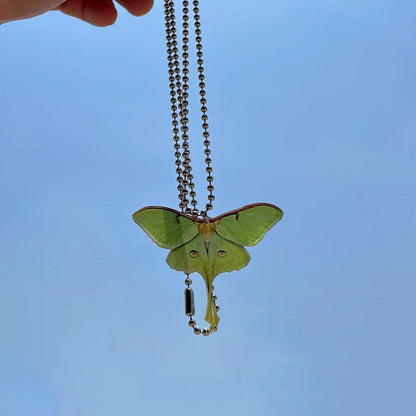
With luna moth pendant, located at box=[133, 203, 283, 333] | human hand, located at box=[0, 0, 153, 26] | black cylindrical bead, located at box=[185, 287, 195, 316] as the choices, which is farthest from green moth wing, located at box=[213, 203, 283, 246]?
human hand, located at box=[0, 0, 153, 26]

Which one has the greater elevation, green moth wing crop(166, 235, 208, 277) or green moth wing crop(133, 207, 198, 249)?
green moth wing crop(133, 207, 198, 249)

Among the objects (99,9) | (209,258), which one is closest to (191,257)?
(209,258)

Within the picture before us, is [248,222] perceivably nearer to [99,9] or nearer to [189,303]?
[189,303]

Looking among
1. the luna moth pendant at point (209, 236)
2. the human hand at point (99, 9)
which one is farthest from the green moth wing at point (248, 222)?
the human hand at point (99, 9)

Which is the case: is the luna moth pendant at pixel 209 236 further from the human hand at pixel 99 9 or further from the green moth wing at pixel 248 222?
the human hand at pixel 99 9

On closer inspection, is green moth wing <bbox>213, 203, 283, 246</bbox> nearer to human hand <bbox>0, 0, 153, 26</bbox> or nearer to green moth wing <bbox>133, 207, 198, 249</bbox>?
green moth wing <bbox>133, 207, 198, 249</bbox>
